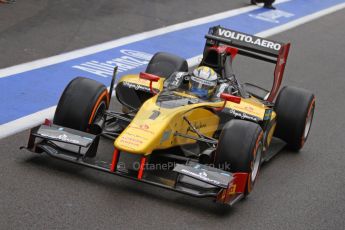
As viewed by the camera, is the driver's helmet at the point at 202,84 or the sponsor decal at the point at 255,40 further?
the sponsor decal at the point at 255,40

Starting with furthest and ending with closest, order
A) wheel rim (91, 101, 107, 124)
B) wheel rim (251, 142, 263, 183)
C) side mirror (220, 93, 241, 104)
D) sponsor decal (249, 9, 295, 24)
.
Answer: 1. sponsor decal (249, 9, 295, 24)
2. wheel rim (91, 101, 107, 124)
3. side mirror (220, 93, 241, 104)
4. wheel rim (251, 142, 263, 183)

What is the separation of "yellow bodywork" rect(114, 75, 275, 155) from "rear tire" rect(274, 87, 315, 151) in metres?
0.35

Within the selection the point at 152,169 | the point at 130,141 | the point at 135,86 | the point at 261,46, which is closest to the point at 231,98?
the point at 152,169

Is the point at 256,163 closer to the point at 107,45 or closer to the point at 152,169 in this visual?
the point at 152,169

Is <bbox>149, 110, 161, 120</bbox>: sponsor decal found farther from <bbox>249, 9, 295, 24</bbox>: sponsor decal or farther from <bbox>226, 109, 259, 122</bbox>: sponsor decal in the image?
<bbox>249, 9, 295, 24</bbox>: sponsor decal

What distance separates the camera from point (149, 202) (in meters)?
7.76

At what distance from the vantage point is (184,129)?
853 centimetres

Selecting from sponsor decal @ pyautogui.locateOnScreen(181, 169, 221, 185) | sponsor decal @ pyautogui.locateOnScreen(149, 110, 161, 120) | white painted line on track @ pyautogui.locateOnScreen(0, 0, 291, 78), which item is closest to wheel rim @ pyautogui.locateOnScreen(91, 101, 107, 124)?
sponsor decal @ pyautogui.locateOnScreen(149, 110, 161, 120)

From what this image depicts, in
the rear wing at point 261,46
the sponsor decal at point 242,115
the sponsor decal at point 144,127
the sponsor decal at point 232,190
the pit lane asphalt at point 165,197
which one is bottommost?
the pit lane asphalt at point 165,197

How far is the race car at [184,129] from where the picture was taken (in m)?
7.85

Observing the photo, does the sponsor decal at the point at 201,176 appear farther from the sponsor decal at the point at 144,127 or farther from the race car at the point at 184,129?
the sponsor decal at the point at 144,127

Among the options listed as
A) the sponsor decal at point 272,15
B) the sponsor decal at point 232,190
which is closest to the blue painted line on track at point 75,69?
the sponsor decal at point 272,15

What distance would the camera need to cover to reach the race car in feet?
25.7

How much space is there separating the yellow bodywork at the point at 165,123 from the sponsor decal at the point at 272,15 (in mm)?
10280
